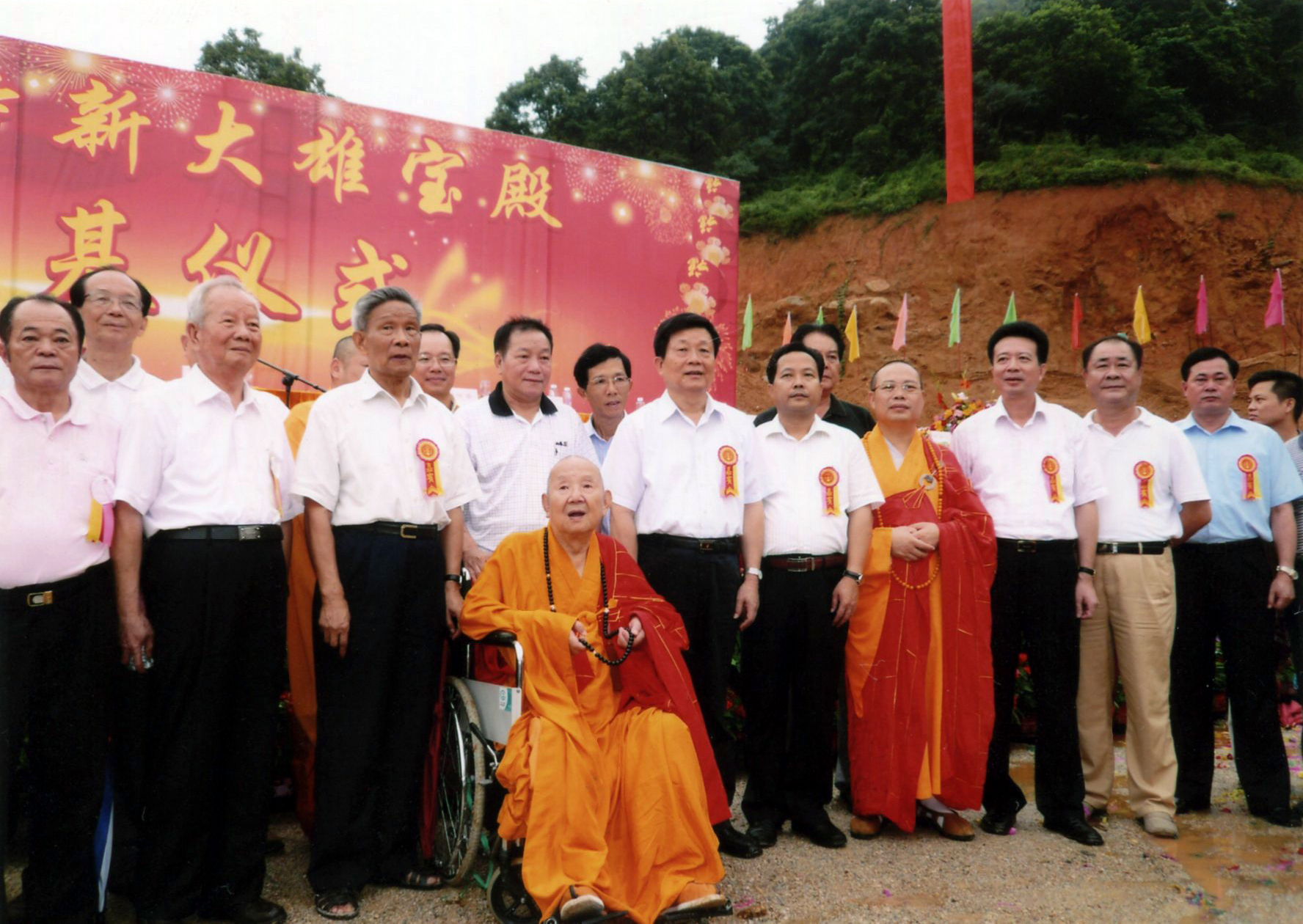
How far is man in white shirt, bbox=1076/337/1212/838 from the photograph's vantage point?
12.5 ft

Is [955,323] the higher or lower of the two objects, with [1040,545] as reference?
higher

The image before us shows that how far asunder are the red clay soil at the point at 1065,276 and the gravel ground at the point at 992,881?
14.6m

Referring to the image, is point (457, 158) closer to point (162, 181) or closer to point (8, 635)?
point (162, 181)

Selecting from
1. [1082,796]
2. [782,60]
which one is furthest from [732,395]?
[782,60]

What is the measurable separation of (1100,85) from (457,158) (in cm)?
1700

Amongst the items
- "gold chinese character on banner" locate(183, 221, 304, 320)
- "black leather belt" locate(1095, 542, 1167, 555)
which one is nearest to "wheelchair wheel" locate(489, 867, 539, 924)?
"black leather belt" locate(1095, 542, 1167, 555)

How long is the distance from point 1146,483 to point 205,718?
11.7 feet

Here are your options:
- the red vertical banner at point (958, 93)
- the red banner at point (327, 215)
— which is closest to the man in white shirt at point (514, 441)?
the red banner at point (327, 215)

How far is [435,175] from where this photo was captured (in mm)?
6852

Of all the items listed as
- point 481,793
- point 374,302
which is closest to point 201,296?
point 374,302

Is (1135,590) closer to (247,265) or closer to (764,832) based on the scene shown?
(764,832)

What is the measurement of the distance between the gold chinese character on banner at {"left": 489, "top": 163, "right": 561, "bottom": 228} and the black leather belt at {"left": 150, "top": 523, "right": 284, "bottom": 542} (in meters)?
4.77

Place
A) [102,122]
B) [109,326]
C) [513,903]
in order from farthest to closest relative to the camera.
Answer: [102,122]
[109,326]
[513,903]

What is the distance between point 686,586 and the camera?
3.36 metres
